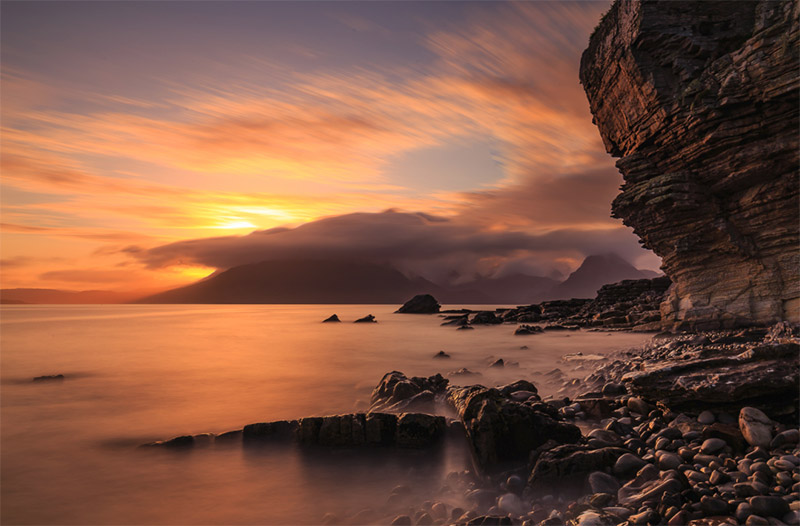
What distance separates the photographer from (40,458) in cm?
697

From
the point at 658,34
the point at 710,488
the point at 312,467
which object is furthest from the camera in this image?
the point at 658,34

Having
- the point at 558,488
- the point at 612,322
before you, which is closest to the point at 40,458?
the point at 558,488

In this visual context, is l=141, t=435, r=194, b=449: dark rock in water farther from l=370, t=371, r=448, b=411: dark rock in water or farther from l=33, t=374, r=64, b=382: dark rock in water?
l=33, t=374, r=64, b=382: dark rock in water

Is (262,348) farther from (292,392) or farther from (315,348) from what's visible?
(292,392)

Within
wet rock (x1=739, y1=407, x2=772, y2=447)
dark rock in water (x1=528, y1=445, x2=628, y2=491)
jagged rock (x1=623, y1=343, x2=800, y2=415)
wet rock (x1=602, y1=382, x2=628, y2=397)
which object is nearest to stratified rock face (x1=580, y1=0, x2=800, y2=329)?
wet rock (x1=602, y1=382, x2=628, y2=397)

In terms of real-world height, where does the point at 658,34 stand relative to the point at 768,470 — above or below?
above

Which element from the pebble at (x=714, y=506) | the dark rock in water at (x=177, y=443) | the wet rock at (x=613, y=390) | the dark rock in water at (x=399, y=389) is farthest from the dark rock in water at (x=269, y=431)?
the wet rock at (x=613, y=390)

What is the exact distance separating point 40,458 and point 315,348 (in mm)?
16238

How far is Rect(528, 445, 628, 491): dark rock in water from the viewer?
5055mm

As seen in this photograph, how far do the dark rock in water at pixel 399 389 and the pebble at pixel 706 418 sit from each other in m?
5.53

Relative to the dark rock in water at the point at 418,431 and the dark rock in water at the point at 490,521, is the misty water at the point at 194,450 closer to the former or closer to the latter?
the dark rock in water at the point at 418,431

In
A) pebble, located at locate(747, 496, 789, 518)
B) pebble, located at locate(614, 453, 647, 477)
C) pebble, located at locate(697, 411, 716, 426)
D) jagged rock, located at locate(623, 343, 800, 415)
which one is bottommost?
pebble, located at locate(614, 453, 647, 477)

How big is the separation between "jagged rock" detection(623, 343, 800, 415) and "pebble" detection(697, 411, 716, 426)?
0.63 feet

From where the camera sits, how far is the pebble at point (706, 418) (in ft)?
19.4
